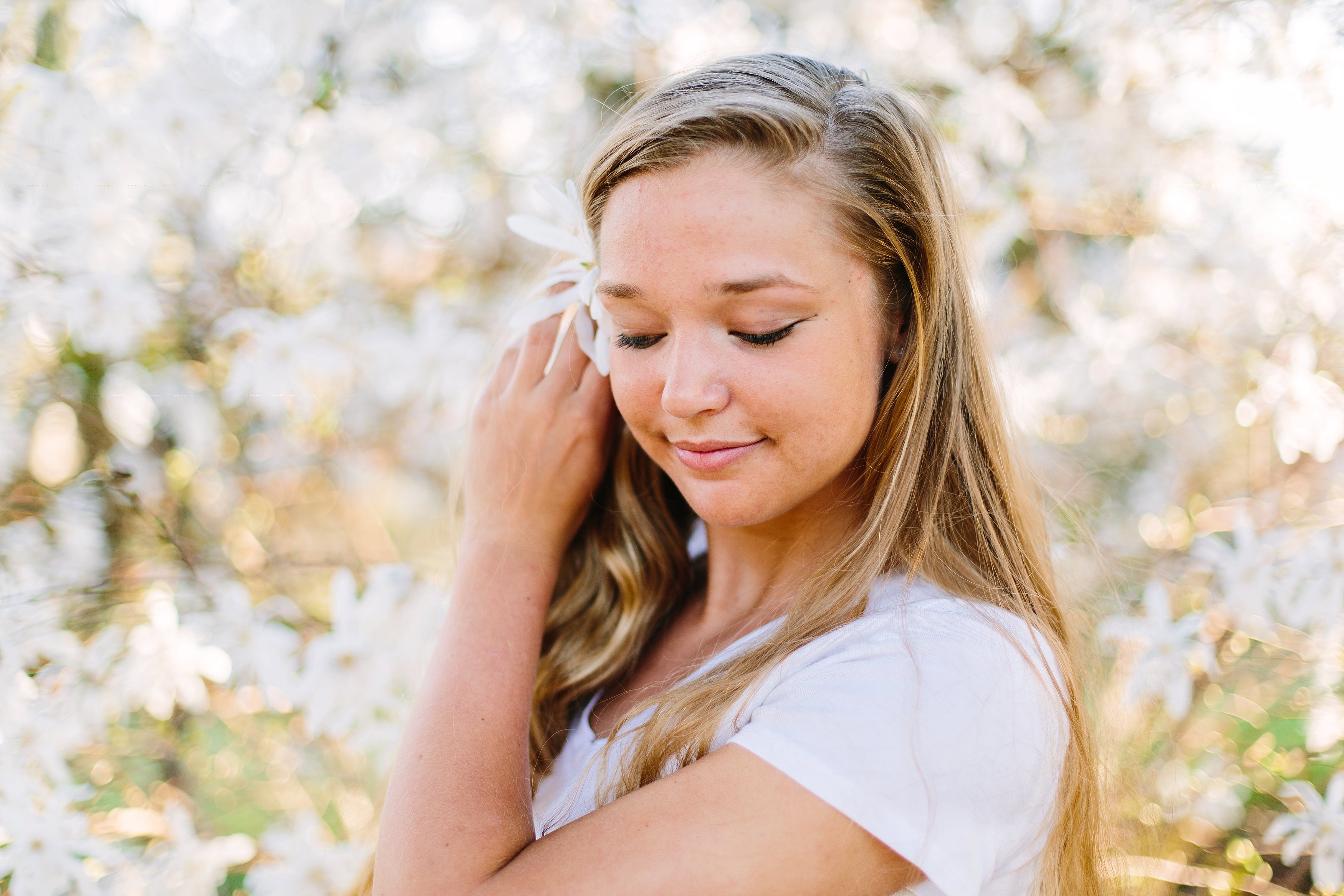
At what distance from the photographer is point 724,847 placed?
0.82 metres

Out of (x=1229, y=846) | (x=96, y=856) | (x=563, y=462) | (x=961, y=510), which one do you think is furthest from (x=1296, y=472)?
(x=96, y=856)

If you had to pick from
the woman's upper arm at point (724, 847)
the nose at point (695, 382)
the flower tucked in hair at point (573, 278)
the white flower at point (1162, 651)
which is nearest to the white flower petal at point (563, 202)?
the flower tucked in hair at point (573, 278)

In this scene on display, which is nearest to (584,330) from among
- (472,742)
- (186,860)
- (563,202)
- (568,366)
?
(568,366)

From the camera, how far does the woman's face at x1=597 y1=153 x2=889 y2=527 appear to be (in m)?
1.03

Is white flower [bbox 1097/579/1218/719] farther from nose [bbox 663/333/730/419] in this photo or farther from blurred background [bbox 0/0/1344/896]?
nose [bbox 663/333/730/419]

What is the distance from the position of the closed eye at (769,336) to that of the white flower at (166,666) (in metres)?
1.40

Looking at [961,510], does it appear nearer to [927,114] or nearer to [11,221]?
[927,114]

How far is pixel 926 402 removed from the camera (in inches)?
45.5

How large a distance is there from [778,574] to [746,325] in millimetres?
424

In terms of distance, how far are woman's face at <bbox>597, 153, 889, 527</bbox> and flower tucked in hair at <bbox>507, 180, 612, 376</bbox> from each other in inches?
6.3

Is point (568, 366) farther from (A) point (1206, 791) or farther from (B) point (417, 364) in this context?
(A) point (1206, 791)

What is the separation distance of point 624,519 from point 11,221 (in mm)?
1442

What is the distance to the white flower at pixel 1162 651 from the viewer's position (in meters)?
1.75

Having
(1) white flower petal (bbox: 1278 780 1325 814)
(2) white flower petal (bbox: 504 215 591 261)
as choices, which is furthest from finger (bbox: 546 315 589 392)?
(1) white flower petal (bbox: 1278 780 1325 814)
